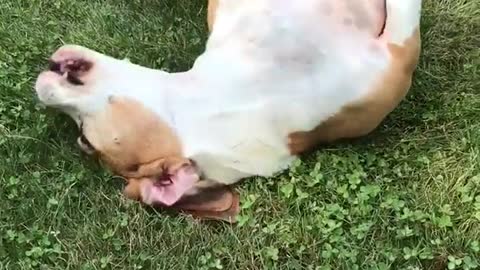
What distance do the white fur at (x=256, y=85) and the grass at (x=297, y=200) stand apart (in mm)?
160

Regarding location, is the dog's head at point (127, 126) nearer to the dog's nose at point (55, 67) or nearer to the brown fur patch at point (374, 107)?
the dog's nose at point (55, 67)

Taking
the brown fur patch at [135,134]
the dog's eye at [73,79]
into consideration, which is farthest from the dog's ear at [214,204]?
the dog's eye at [73,79]

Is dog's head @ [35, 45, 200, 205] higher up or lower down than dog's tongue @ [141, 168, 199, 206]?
higher up

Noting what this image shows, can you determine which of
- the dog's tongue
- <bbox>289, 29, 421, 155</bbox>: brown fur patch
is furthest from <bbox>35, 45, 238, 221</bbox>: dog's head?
<bbox>289, 29, 421, 155</bbox>: brown fur patch

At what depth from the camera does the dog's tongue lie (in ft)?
9.34

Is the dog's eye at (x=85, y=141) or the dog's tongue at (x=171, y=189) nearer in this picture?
the dog's tongue at (x=171, y=189)

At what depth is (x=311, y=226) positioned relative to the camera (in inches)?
114

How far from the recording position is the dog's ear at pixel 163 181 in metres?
2.84

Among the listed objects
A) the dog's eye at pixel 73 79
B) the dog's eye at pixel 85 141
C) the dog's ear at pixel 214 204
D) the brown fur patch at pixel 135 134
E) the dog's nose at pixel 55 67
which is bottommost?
the dog's ear at pixel 214 204

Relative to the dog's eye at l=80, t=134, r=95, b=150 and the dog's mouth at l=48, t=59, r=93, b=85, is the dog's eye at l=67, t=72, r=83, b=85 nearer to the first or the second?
the dog's mouth at l=48, t=59, r=93, b=85

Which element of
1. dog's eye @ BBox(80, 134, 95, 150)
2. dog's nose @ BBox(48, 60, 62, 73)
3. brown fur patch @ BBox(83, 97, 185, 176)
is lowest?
dog's eye @ BBox(80, 134, 95, 150)

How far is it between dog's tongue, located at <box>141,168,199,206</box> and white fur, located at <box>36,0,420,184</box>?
1.9 inches

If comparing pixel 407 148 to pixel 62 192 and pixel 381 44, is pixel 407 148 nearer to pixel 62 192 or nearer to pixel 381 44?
pixel 381 44

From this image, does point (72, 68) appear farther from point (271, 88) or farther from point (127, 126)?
point (271, 88)
